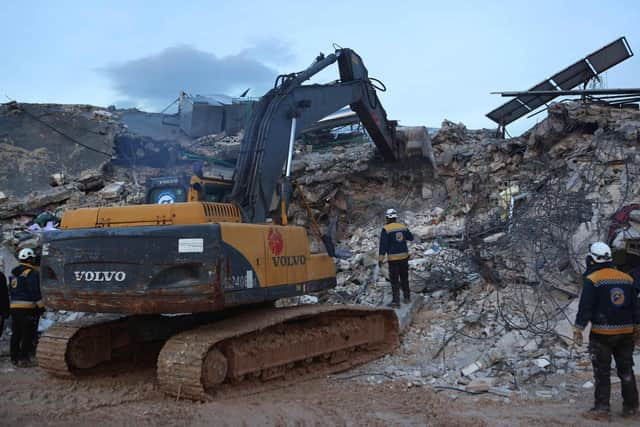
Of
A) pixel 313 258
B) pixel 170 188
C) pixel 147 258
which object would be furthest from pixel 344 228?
pixel 147 258

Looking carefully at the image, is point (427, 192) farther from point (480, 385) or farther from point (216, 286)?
point (216, 286)

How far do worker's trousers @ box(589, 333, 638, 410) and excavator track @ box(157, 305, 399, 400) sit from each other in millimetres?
2720

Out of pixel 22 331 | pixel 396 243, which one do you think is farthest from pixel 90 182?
pixel 396 243

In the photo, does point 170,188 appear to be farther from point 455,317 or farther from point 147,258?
point 455,317

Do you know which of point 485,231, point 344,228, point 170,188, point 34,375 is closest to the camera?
point 170,188

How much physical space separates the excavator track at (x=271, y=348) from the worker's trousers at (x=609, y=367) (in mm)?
2720

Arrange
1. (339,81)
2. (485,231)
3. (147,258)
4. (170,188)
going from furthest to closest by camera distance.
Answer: (339,81) → (485,231) → (170,188) → (147,258)

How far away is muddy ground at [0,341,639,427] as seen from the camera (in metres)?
4.48

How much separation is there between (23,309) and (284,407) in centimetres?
365

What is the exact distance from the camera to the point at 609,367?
4.53 m

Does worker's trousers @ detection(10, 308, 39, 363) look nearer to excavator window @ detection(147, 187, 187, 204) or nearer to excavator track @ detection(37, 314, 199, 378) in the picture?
excavator track @ detection(37, 314, 199, 378)

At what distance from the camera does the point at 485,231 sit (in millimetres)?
8367

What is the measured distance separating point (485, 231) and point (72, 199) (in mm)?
8874

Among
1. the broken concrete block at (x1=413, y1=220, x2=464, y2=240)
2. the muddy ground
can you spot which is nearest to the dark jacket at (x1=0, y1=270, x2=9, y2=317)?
the muddy ground
